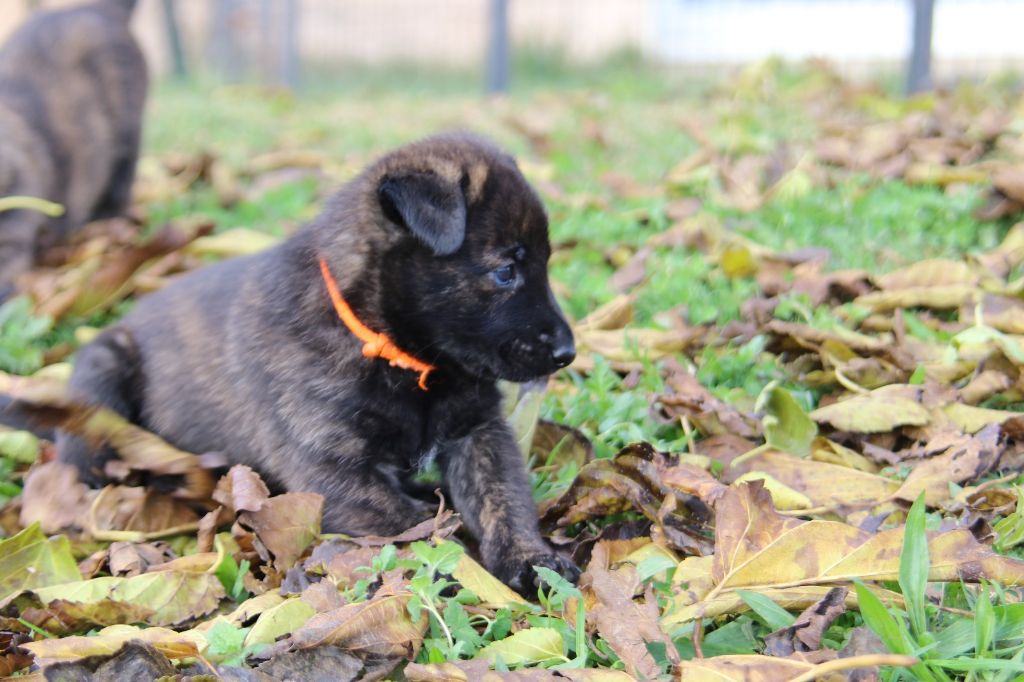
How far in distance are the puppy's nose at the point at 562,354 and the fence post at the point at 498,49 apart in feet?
21.2

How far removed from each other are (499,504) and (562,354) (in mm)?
457

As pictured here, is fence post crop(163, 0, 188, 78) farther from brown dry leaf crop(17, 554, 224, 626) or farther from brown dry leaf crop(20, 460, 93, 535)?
brown dry leaf crop(17, 554, 224, 626)

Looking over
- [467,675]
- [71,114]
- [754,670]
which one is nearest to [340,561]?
[467,675]

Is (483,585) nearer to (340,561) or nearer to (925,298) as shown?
(340,561)

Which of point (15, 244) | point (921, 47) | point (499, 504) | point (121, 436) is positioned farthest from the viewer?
point (921, 47)

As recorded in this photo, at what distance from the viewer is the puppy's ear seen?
8.87 ft

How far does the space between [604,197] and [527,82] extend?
18.3 feet

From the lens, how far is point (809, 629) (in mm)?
1919

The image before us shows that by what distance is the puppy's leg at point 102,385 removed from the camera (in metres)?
3.06

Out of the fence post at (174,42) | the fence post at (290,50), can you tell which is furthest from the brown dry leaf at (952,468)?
the fence post at (174,42)

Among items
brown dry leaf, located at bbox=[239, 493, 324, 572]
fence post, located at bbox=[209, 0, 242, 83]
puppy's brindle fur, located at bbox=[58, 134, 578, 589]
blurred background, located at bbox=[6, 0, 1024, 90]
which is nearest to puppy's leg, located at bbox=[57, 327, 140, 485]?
puppy's brindle fur, located at bbox=[58, 134, 578, 589]

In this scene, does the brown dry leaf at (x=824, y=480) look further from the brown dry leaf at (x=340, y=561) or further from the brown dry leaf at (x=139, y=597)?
the brown dry leaf at (x=139, y=597)

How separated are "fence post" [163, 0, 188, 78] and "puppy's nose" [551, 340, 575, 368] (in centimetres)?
1187

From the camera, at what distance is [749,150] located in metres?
5.69
